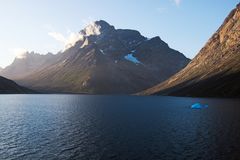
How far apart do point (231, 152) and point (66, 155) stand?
35.3m

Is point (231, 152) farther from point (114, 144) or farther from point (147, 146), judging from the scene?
point (114, 144)

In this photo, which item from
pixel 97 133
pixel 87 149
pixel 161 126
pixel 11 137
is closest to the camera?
pixel 87 149

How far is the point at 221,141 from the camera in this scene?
70.9m

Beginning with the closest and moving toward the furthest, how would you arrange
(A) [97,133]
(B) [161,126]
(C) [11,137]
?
(C) [11,137]
(A) [97,133]
(B) [161,126]

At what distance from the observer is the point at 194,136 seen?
261 ft

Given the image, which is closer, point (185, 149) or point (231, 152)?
point (231, 152)

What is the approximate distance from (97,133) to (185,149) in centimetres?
2993

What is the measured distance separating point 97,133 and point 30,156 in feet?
95.4

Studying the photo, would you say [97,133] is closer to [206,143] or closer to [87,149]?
[87,149]

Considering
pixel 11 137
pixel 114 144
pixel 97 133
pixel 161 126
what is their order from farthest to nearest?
pixel 161 126 < pixel 97 133 < pixel 11 137 < pixel 114 144

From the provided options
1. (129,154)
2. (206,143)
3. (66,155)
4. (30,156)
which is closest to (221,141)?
(206,143)

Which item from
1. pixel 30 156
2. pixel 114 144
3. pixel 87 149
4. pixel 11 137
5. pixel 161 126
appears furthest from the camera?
pixel 161 126

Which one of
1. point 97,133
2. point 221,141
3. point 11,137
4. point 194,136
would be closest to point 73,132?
point 97,133

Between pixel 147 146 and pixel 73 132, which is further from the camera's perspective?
pixel 73 132
